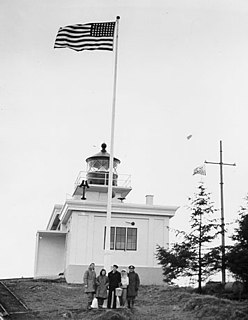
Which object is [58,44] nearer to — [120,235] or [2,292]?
[2,292]

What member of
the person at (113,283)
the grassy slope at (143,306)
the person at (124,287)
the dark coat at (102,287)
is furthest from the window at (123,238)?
→ the dark coat at (102,287)

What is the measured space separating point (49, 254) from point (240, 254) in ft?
50.8

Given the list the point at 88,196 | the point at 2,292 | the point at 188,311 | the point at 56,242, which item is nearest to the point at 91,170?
the point at 88,196

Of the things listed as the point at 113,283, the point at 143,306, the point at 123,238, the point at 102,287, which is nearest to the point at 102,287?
the point at 102,287

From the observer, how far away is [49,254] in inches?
1337

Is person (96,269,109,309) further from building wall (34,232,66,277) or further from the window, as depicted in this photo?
building wall (34,232,66,277)

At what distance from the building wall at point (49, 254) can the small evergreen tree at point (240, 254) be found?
44.9ft

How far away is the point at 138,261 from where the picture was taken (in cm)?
2911

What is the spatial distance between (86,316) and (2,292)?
21.2ft

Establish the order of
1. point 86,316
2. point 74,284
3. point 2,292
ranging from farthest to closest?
1. point 74,284
2. point 2,292
3. point 86,316

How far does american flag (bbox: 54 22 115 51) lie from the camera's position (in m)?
20.7

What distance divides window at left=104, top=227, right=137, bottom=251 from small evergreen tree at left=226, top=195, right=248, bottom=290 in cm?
796

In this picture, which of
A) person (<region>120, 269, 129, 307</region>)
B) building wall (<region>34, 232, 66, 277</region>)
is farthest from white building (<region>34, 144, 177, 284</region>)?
person (<region>120, 269, 129, 307</region>)

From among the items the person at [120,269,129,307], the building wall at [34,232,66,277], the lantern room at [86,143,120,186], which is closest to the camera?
the person at [120,269,129,307]
